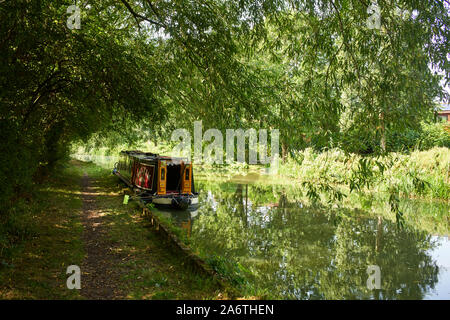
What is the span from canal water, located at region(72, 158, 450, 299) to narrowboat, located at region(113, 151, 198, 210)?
56 centimetres

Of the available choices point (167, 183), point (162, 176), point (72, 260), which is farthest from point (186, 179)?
point (72, 260)

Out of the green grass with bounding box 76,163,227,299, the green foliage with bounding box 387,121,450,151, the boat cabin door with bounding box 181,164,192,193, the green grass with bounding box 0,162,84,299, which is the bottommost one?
the green grass with bounding box 76,163,227,299

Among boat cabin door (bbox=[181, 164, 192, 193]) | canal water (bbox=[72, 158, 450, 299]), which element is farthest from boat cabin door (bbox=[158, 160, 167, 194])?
canal water (bbox=[72, 158, 450, 299])

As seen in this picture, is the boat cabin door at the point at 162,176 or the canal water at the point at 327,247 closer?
the canal water at the point at 327,247

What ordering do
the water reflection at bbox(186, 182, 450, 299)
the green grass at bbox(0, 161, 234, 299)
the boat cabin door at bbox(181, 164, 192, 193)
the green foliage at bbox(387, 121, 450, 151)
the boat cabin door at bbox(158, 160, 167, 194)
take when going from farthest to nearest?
the green foliage at bbox(387, 121, 450, 151) < the boat cabin door at bbox(181, 164, 192, 193) < the boat cabin door at bbox(158, 160, 167, 194) < the water reflection at bbox(186, 182, 450, 299) < the green grass at bbox(0, 161, 234, 299)

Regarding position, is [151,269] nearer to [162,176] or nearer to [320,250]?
[320,250]

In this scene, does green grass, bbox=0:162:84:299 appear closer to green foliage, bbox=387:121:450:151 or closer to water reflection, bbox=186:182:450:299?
water reflection, bbox=186:182:450:299

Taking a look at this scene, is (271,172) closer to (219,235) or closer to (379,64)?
(219,235)

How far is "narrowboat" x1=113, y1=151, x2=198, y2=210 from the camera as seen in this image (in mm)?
11922

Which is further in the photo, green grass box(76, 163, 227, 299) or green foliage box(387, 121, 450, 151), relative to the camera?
green foliage box(387, 121, 450, 151)

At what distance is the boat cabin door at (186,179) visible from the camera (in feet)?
41.2

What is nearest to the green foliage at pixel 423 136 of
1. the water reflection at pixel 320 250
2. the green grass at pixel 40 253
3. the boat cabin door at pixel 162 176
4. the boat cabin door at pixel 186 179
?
the water reflection at pixel 320 250

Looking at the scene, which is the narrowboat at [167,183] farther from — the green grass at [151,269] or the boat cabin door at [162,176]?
the green grass at [151,269]

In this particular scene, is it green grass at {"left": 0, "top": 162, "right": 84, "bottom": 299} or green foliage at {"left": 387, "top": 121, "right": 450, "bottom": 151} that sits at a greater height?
green foliage at {"left": 387, "top": 121, "right": 450, "bottom": 151}
